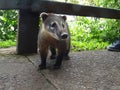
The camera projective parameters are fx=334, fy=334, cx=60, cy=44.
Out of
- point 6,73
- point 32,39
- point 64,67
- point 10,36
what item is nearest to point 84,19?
point 10,36

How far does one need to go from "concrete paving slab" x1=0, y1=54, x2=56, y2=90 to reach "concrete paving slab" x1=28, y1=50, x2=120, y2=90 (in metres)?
0.09

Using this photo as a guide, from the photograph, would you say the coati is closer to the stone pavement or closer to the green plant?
the stone pavement

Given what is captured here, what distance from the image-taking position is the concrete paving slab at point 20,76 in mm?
3398

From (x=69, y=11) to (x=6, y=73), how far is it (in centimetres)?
129

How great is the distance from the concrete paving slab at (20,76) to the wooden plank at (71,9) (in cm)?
73

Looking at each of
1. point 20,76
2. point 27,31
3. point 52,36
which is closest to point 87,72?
point 52,36

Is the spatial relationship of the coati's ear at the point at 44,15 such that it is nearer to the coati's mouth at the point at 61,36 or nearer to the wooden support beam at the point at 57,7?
the coati's mouth at the point at 61,36

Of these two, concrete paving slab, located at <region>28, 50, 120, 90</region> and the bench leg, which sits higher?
the bench leg

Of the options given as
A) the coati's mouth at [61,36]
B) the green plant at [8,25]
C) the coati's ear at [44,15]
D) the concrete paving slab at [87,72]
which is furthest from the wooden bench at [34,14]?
the green plant at [8,25]

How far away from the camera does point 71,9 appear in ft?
14.8

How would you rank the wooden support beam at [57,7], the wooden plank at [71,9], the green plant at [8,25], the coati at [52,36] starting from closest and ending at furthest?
1. the coati at [52,36]
2. the wooden support beam at [57,7]
3. the wooden plank at [71,9]
4. the green plant at [8,25]

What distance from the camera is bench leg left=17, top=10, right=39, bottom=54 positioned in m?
4.64

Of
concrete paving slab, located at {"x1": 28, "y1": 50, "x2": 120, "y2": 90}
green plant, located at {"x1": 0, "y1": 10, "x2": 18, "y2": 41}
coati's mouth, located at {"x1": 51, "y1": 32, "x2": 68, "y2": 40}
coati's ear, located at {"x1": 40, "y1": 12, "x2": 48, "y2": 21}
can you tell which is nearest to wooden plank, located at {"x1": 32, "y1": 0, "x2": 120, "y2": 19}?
coati's ear, located at {"x1": 40, "y1": 12, "x2": 48, "y2": 21}

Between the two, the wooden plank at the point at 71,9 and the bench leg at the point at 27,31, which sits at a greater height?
the wooden plank at the point at 71,9
